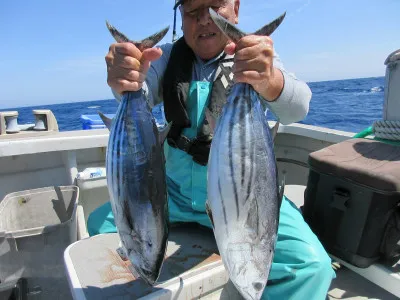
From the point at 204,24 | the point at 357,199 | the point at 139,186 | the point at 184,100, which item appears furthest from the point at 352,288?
the point at 204,24

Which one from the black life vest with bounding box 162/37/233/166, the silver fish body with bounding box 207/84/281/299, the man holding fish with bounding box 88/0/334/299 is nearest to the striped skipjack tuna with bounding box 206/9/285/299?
the silver fish body with bounding box 207/84/281/299

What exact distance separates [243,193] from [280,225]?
80 cm

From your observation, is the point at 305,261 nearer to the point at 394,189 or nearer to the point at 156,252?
the point at 394,189

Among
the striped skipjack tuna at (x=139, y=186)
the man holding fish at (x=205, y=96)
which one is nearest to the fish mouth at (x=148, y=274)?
the striped skipjack tuna at (x=139, y=186)

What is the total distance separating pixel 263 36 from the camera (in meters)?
1.19

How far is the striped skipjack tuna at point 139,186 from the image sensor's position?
3.92 feet

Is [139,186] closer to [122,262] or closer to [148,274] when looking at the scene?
[148,274]

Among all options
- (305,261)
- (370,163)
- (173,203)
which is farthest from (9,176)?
(370,163)

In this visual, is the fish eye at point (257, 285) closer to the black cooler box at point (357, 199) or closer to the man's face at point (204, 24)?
the black cooler box at point (357, 199)

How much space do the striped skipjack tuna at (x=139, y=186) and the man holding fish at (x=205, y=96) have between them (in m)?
0.15

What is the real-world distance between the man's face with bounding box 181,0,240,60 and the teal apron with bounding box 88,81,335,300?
0.23 meters

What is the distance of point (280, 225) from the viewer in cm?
183

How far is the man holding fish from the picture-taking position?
124 centimetres

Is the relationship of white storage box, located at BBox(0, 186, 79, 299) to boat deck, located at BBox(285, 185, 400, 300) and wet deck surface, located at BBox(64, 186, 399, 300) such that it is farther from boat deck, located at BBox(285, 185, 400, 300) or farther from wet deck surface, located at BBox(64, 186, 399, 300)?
boat deck, located at BBox(285, 185, 400, 300)
